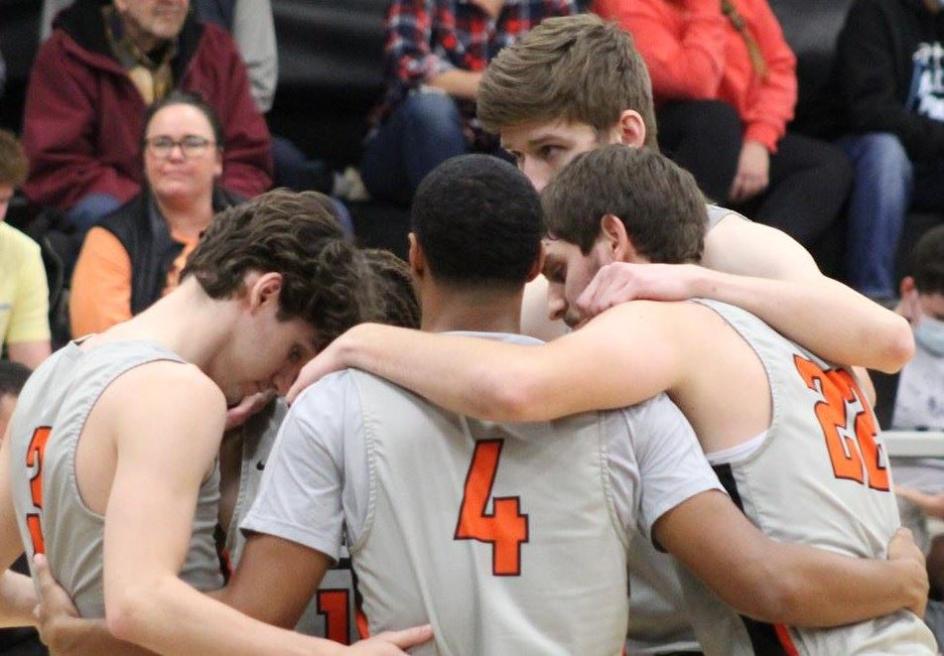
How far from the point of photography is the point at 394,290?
3533mm

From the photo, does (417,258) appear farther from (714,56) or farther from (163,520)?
(714,56)

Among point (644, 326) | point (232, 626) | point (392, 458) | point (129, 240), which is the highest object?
point (644, 326)

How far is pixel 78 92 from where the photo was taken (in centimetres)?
660

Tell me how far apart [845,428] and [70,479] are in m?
1.37

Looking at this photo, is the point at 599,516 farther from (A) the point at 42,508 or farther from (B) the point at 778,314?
(A) the point at 42,508

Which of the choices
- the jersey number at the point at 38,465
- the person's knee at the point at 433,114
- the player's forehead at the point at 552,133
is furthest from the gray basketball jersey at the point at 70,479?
the person's knee at the point at 433,114

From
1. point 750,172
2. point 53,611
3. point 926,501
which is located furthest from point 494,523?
point 750,172

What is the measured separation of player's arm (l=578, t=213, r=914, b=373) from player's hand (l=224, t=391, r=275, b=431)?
0.64 m

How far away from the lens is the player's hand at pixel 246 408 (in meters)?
3.29

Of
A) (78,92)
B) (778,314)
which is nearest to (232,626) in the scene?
(778,314)

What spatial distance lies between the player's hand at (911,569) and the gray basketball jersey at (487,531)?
21.0 inches

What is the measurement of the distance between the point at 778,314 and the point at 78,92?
4.08 metres

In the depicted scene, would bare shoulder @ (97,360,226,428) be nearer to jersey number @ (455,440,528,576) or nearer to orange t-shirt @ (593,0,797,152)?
jersey number @ (455,440,528,576)

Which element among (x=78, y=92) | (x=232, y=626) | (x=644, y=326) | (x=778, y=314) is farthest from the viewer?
(x=78, y=92)
